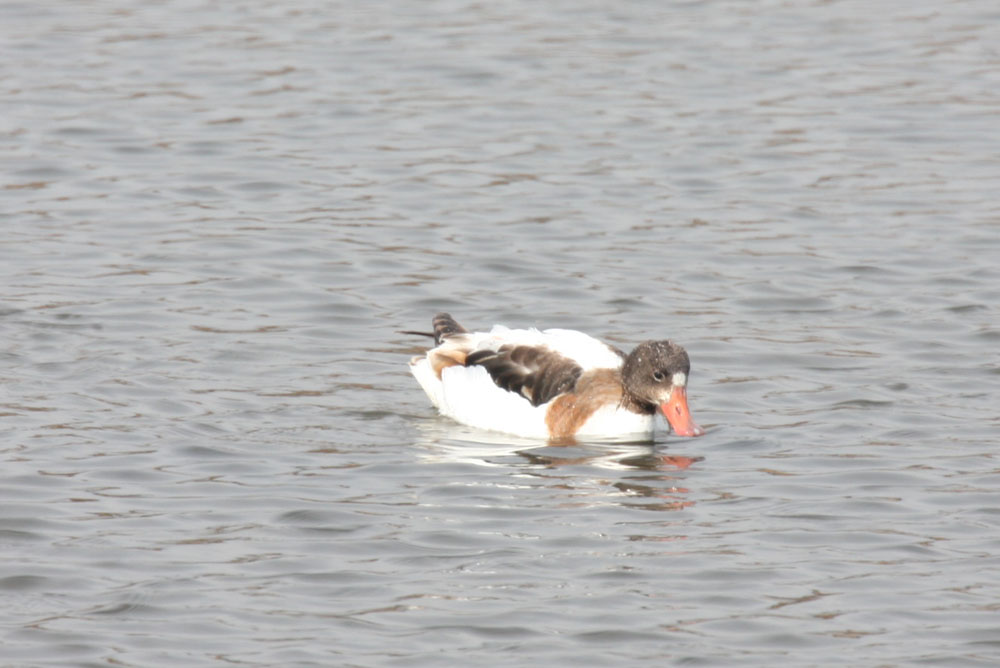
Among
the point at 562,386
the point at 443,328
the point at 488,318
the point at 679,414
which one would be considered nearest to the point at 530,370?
the point at 562,386

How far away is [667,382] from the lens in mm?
12297

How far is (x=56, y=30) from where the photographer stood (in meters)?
Answer: 24.5

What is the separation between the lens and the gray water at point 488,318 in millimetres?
9156

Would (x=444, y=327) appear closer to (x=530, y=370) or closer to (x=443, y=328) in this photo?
(x=443, y=328)

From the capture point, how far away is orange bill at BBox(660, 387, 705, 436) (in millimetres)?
12211

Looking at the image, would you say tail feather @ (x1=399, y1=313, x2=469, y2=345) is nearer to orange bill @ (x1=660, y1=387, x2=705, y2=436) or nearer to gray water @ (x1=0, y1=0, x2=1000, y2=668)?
gray water @ (x1=0, y1=0, x2=1000, y2=668)

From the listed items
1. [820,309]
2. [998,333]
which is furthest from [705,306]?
[998,333]

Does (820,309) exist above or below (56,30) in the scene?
below

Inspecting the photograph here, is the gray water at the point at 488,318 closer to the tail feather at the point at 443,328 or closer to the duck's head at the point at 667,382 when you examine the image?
the duck's head at the point at 667,382

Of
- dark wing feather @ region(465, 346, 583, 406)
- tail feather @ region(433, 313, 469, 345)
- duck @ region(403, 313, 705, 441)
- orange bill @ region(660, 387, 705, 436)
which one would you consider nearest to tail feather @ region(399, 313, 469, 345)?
tail feather @ region(433, 313, 469, 345)

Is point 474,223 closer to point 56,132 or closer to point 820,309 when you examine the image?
point 820,309

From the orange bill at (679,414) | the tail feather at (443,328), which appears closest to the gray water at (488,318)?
the orange bill at (679,414)

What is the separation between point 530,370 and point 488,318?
7.71ft

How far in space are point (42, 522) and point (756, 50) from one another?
49.6 ft
